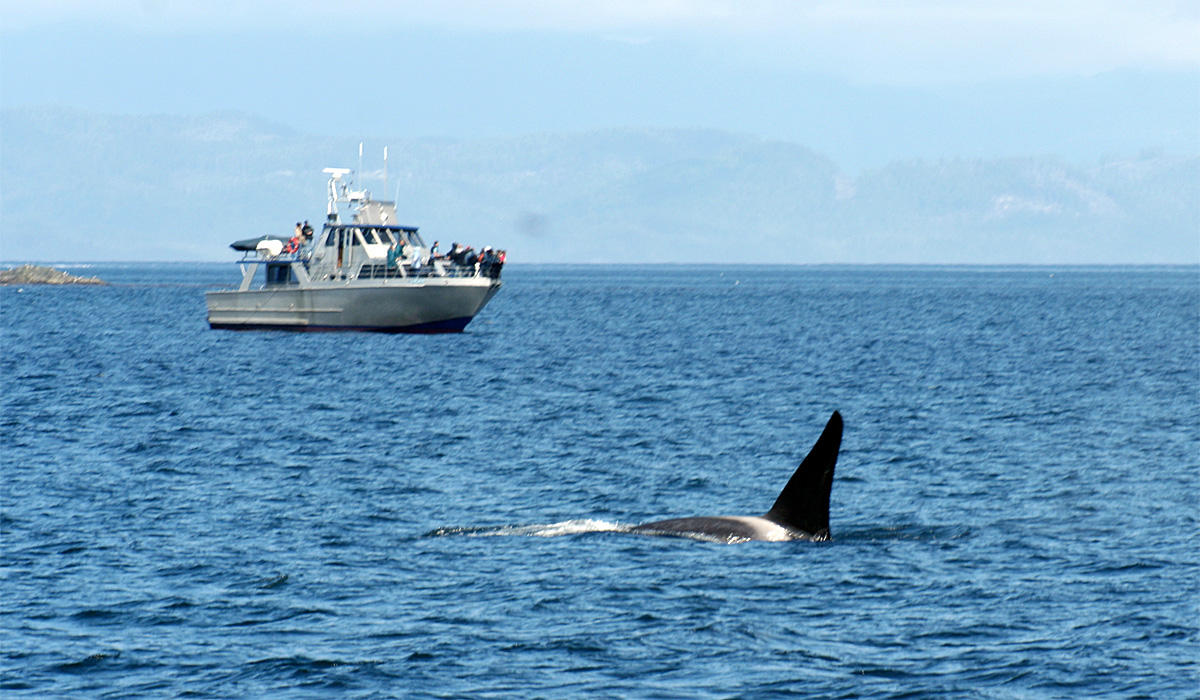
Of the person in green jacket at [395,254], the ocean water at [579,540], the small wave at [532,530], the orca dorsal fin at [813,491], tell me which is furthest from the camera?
the person in green jacket at [395,254]

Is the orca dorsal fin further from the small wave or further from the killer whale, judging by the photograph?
the small wave

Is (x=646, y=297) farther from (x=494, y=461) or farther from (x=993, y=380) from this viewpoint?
(x=494, y=461)

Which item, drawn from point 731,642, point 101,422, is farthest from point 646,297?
point 731,642

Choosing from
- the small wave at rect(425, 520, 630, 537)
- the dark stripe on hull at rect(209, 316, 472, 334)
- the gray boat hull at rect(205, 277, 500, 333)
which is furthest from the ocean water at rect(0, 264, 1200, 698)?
the dark stripe on hull at rect(209, 316, 472, 334)

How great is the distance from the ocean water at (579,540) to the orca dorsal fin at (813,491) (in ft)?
2.05

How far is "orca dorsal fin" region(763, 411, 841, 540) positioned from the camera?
71.1ft

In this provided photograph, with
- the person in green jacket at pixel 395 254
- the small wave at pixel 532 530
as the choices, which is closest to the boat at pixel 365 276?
the person in green jacket at pixel 395 254

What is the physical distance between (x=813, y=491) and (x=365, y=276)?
5126cm

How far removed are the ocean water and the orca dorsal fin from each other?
2.05 ft

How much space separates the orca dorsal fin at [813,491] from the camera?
21.7 metres

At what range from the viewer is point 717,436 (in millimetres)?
39125

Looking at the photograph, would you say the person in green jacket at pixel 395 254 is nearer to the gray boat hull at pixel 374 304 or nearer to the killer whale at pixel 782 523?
the gray boat hull at pixel 374 304

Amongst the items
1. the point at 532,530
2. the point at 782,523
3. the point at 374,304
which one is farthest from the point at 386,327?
the point at 782,523

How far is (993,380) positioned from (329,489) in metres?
35.3
